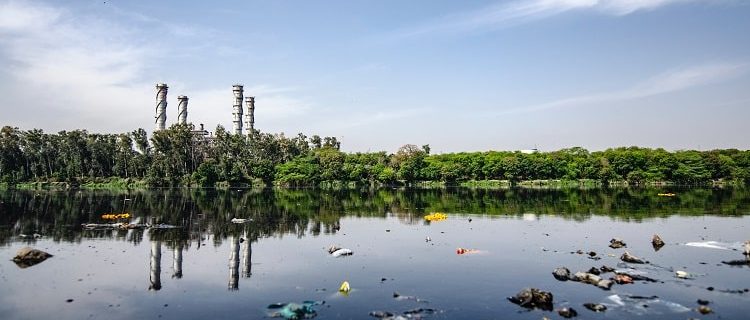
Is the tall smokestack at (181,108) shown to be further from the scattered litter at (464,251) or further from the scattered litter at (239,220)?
the scattered litter at (464,251)

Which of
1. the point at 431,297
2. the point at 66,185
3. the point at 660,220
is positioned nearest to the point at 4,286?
the point at 431,297

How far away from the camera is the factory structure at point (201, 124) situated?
128875mm

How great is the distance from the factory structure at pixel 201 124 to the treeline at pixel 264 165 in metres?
12.7

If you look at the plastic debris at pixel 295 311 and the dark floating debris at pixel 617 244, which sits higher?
the dark floating debris at pixel 617 244

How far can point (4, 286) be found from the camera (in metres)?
22.4

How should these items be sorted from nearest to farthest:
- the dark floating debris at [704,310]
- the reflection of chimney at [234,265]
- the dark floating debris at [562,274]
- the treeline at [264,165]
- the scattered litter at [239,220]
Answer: the dark floating debris at [704,310] < the reflection of chimney at [234,265] < the dark floating debris at [562,274] < the scattered litter at [239,220] < the treeline at [264,165]

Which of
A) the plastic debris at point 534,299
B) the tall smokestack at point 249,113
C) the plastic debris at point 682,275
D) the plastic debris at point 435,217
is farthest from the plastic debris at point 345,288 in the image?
the tall smokestack at point 249,113

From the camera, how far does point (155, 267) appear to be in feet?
86.2

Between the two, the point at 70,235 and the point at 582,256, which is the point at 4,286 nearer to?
the point at 70,235

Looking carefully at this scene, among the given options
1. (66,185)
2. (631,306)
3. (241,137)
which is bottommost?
(631,306)

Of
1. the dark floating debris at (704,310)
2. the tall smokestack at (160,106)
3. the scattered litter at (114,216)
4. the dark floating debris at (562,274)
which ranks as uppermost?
the tall smokestack at (160,106)

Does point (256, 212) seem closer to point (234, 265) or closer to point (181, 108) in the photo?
point (234, 265)

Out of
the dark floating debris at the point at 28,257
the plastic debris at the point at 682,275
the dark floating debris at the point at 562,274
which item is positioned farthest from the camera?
the dark floating debris at the point at 28,257

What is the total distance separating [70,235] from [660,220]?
43.7 m
